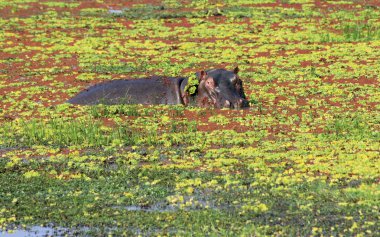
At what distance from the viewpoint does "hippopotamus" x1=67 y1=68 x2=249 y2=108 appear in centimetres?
1412

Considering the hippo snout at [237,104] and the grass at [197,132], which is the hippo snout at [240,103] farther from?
the grass at [197,132]

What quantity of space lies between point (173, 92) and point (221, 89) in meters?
0.84

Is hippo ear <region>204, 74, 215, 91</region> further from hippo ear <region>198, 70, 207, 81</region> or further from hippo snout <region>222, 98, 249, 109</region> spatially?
hippo snout <region>222, 98, 249, 109</region>

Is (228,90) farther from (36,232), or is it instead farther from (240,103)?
(36,232)

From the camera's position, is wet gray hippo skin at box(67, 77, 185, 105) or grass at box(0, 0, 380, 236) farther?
wet gray hippo skin at box(67, 77, 185, 105)

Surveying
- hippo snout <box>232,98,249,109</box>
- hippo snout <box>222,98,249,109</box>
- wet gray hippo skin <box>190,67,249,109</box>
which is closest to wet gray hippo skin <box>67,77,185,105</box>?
wet gray hippo skin <box>190,67,249,109</box>

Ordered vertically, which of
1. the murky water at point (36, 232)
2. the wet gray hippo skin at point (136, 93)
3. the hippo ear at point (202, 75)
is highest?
the hippo ear at point (202, 75)

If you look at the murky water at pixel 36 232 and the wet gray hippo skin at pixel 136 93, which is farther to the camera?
the wet gray hippo skin at pixel 136 93

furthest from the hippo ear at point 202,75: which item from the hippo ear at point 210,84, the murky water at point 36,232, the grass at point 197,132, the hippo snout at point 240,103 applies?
the murky water at point 36,232

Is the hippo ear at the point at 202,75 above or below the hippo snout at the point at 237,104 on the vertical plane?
above

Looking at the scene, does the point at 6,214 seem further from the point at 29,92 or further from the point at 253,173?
the point at 29,92

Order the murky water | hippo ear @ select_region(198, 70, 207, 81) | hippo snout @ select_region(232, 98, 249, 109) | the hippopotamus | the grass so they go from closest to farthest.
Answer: the murky water → the grass → hippo snout @ select_region(232, 98, 249, 109) → the hippopotamus → hippo ear @ select_region(198, 70, 207, 81)

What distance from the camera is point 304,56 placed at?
58.5 ft

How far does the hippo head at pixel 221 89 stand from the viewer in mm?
13969
